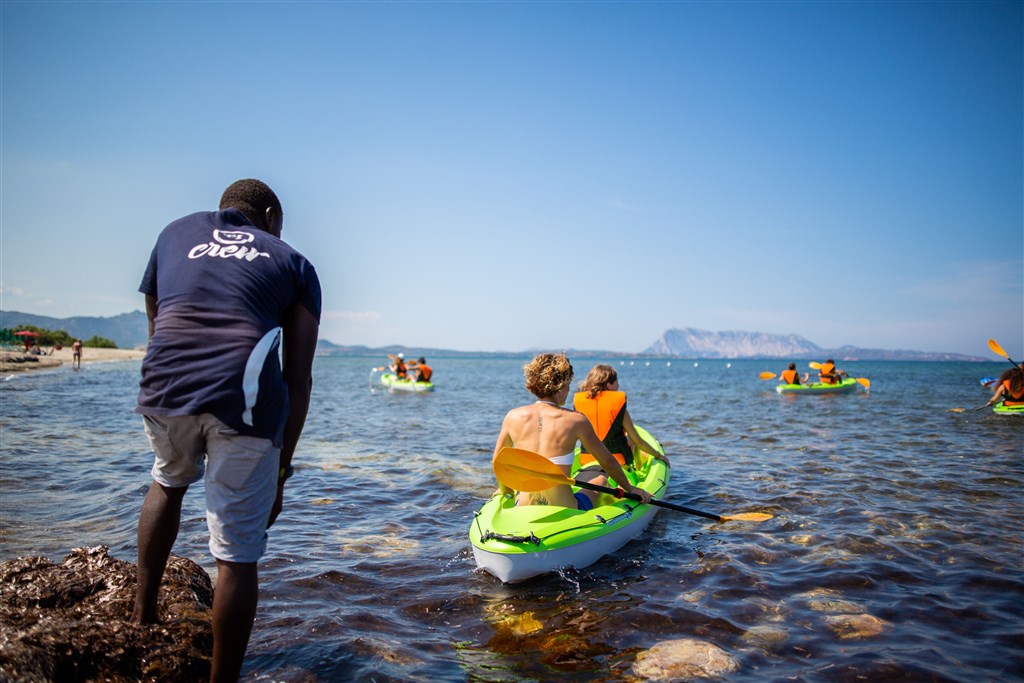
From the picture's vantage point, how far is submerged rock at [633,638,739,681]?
387 centimetres

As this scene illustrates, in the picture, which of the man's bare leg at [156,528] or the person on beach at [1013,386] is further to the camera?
the person on beach at [1013,386]

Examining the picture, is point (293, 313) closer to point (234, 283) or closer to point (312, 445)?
point (234, 283)

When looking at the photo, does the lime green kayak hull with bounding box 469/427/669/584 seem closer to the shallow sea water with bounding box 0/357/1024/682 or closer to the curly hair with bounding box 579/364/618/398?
the shallow sea water with bounding box 0/357/1024/682

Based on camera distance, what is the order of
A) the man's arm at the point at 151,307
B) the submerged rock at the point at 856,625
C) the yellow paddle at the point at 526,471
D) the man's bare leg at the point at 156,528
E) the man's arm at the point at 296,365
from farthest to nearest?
the yellow paddle at the point at 526,471 < the submerged rock at the point at 856,625 < the man's arm at the point at 151,307 < the man's bare leg at the point at 156,528 < the man's arm at the point at 296,365

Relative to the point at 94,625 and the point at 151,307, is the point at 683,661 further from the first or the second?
the point at 151,307

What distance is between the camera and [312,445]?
43.5 feet

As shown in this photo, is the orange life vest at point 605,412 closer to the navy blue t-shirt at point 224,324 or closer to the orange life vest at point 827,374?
the navy blue t-shirt at point 224,324

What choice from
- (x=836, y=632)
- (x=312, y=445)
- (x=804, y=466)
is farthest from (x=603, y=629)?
(x=312, y=445)

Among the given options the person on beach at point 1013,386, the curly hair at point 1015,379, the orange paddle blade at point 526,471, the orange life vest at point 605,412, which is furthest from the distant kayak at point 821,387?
the orange paddle blade at point 526,471

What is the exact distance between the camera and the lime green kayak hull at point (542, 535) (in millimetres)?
5145

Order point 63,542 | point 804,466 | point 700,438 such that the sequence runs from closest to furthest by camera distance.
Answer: point 63,542 < point 804,466 < point 700,438

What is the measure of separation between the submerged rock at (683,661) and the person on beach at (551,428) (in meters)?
1.77

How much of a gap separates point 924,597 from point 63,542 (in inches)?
311

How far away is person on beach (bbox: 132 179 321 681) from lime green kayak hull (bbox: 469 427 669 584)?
265cm
